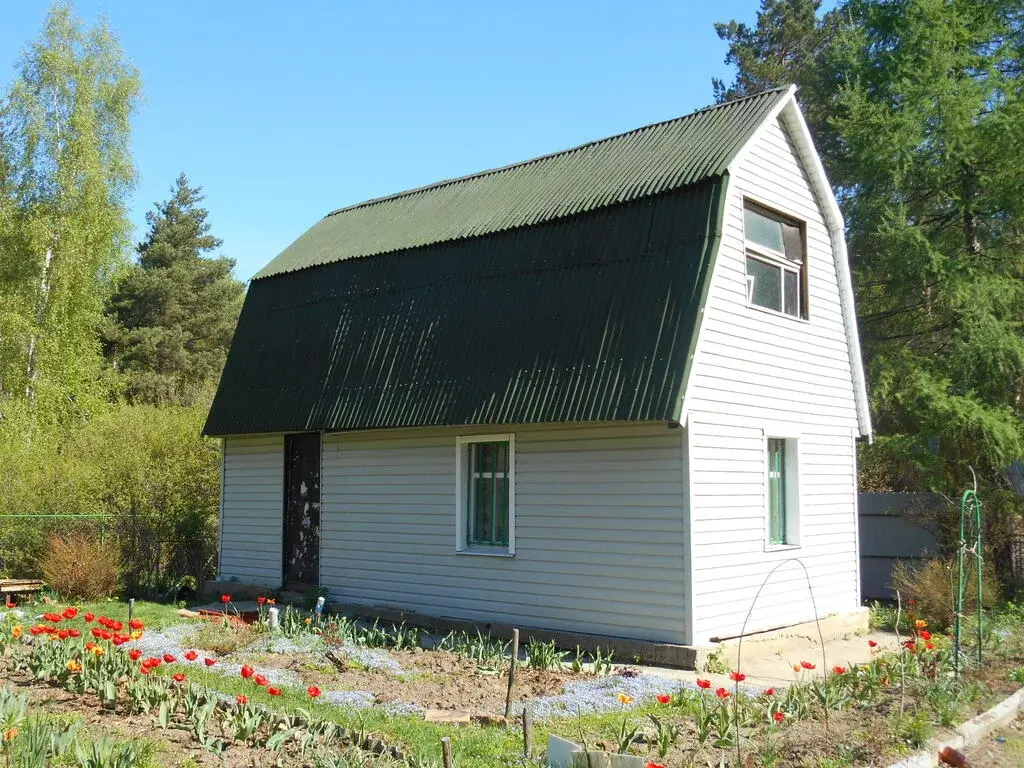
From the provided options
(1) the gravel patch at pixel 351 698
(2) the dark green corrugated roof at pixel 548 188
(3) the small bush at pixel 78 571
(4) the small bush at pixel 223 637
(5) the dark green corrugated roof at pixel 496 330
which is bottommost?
(1) the gravel patch at pixel 351 698

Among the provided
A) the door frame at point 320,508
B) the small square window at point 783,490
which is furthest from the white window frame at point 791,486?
the door frame at point 320,508

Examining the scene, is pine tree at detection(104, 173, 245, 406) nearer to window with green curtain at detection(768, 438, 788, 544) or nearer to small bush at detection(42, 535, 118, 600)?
small bush at detection(42, 535, 118, 600)

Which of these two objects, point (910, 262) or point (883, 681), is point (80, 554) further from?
point (910, 262)

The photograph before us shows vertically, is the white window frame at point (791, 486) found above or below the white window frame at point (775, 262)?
below

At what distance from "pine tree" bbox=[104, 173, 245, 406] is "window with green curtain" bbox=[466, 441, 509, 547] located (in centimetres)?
2430

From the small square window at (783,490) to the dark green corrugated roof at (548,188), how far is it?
387 centimetres

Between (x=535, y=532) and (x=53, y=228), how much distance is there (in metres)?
18.8

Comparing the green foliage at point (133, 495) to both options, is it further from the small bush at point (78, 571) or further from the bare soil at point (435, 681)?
the bare soil at point (435, 681)

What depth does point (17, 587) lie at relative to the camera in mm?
14523

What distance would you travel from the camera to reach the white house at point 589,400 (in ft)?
35.3

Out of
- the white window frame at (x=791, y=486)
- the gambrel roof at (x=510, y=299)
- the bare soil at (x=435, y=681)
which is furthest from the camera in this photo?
the white window frame at (x=791, y=486)

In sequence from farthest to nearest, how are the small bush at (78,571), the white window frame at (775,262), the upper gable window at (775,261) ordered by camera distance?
the small bush at (78,571) → the upper gable window at (775,261) → the white window frame at (775,262)

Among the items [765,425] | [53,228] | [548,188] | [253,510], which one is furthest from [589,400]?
[53,228]

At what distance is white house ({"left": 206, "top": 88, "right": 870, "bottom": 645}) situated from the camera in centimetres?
1076
